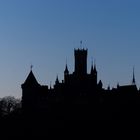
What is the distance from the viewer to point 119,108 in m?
109

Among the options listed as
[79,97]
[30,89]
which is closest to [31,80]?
[30,89]

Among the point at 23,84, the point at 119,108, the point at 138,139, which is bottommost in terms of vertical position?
the point at 138,139

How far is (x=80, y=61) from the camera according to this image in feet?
534

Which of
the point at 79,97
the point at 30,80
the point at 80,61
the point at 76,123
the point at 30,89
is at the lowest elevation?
the point at 76,123

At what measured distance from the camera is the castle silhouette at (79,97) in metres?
112

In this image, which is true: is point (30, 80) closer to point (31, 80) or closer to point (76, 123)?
point (31, 80)

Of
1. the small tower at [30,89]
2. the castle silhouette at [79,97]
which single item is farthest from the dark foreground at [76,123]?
the small tower at [30,89]

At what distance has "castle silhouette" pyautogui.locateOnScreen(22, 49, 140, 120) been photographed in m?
112

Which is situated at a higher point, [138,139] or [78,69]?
[78,69]

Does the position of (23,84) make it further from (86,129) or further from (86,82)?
(86,129)

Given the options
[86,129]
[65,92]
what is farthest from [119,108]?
[65,92]

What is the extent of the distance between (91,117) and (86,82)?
41.2 meters

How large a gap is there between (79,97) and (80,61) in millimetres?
22864

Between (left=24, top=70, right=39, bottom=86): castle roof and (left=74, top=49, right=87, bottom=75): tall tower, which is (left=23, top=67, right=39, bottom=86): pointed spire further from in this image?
(left=74, top=49, right=87, bottom=75): tall tower
